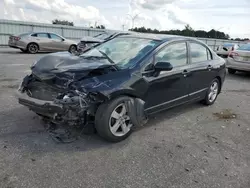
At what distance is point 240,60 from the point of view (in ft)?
33.1

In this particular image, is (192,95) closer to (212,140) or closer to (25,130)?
(212,140)

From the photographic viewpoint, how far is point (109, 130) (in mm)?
3609

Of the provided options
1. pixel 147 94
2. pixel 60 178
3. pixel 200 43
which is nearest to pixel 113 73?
pixel 147 94

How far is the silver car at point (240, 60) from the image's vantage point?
9.86 metres

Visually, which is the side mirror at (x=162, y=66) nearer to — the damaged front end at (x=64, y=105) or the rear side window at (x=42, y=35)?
the damaged front end at (x=64, y=105)

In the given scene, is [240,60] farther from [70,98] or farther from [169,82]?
[70,98]

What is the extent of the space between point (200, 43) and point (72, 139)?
135 inches

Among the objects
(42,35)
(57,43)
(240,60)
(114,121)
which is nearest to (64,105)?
(114,121)

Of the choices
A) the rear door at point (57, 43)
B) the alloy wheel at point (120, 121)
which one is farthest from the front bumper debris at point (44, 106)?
the rear door at point (57, 43)

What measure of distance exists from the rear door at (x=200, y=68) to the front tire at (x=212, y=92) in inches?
8.0

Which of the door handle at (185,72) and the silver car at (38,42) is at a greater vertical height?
the silver car at (38,42)

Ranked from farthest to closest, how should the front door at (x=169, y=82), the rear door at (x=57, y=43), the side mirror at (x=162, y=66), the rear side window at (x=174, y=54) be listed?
the rear door at (x=57, y=43)
the rear side window at (x=174, y=54)
the front door at (x=169, y=82)
the side mirror at (x=162, y=66)

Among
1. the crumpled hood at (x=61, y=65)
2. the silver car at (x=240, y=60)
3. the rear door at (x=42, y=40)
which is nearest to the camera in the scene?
the crumpled hood at (x=61, y=65)

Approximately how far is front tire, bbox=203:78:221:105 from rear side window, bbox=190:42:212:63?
2.07 feet
